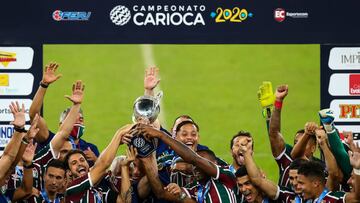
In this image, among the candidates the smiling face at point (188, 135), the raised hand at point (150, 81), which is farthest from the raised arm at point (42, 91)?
the smiling face at point (188, 135)

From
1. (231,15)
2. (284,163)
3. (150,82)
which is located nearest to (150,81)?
(150,82)

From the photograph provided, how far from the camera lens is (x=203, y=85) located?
1667cm

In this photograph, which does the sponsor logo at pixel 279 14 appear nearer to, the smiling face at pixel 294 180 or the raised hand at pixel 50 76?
the raised hand at pixel 50 76

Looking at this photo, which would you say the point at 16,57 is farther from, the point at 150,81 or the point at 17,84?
the point at 150,81

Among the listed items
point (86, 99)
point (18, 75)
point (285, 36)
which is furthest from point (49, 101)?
point (285, 36)

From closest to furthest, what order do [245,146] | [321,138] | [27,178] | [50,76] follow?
[27,178] → [245,146] → [321,138] → [50,76]

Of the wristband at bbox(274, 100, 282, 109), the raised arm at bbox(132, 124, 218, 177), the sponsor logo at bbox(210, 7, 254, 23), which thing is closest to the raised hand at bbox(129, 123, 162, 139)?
the raised arm at bbox(132, 124, 218, 177)

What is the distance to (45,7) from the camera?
48.3 feet

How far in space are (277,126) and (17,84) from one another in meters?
3.45

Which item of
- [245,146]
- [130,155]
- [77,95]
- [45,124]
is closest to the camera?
[130,155]

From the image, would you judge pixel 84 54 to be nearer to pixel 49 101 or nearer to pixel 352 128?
pixel 49 101

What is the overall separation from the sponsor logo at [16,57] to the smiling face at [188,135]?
313cm

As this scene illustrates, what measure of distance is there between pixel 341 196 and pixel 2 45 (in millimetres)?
5284

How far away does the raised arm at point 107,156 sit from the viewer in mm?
10766
